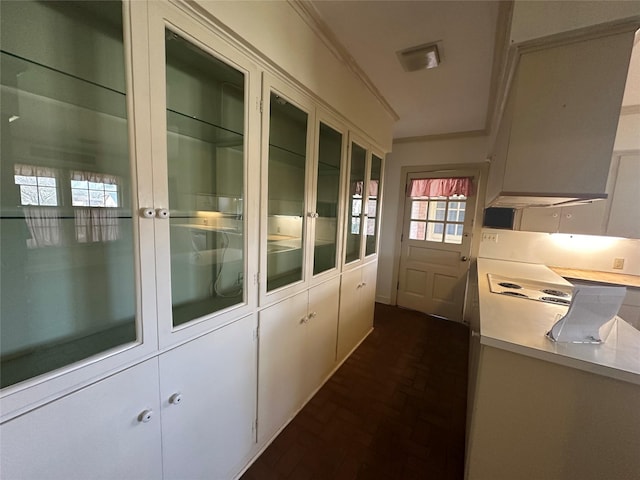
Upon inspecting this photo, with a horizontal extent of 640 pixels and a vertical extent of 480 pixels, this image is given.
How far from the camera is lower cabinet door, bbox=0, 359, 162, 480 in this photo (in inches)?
26.6

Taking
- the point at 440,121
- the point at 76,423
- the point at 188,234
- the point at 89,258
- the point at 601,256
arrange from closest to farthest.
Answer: the point at 76,423, the point at 89,258, the point at 188,234, the point at 601,256, the point at 440,121

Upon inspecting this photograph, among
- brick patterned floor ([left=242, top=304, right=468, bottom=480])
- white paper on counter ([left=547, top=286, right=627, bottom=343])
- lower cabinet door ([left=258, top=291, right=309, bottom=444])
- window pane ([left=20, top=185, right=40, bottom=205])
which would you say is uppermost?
window pane ([left=20, top=185, right=40, bottom=205])

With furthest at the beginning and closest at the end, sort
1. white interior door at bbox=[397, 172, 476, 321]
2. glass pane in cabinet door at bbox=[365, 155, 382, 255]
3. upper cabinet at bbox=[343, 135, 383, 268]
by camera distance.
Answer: white interior door at bbox=[397, 172, 476, 321] → glass pane in cabinet door at bbox=[365, 155, 382, 255] → upper cabinet at bbox=[343, 135, 383, 268]

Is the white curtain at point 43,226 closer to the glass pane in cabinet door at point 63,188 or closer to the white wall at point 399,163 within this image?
the glass pane in cabinet door at point 63,188

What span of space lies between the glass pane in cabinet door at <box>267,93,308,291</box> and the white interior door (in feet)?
8.25

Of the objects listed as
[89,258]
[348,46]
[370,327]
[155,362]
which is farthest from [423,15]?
[370,327]

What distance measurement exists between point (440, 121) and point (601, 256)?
229cm

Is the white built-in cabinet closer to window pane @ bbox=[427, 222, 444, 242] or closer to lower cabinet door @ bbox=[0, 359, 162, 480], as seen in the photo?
lower cabinet door @ bbox=[0, 359, 162, 480]

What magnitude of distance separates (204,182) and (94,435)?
1.01 m

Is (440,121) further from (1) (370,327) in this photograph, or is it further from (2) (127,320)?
(2) (127,320)

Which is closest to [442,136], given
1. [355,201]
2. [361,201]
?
[361,201]

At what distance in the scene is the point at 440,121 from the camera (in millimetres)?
2977

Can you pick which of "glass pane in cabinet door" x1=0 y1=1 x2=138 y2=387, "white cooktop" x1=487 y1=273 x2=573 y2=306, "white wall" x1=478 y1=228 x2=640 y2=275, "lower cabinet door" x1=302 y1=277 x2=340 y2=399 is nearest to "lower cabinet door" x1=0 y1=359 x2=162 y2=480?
"glass pane in cabinet door" x1=0 y1=1 x2=138 y2=387

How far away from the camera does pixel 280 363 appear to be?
1577 millimetres
